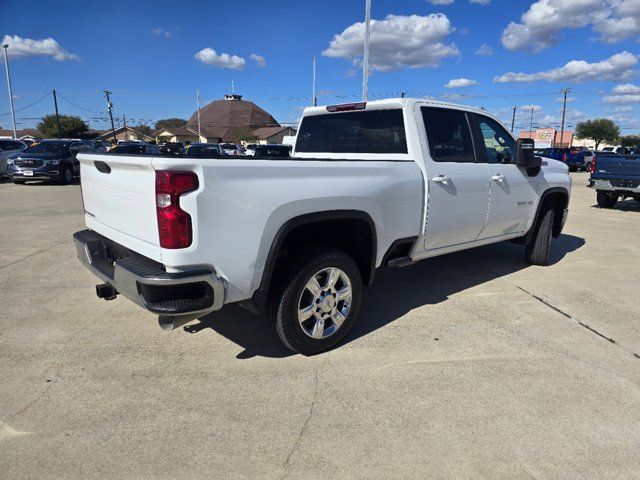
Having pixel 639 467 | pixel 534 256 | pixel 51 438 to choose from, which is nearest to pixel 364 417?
pixel 639 467

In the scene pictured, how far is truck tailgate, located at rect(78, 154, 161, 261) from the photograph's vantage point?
2715 millimetres

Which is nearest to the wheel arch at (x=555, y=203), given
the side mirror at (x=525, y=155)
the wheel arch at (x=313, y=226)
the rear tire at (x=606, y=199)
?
the side mirror at (x=525, y=155)

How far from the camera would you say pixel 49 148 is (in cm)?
1731

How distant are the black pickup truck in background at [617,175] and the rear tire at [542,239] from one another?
6.68 meters

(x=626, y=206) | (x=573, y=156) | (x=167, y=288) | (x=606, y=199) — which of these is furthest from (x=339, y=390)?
(x=573, y=156)

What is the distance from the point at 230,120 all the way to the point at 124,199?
102807 mm

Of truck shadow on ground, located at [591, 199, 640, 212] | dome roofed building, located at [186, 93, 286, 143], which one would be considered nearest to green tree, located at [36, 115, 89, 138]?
dome roofed building, located at [186, 93, 286, 143]

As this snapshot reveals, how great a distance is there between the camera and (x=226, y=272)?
112 inches

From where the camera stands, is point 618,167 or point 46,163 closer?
point 618,167

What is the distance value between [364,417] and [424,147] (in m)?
2.44

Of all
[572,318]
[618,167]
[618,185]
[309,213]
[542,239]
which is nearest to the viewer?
[309,213]

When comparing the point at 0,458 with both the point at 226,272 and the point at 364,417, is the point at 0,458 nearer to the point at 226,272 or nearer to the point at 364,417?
the point at 226,272

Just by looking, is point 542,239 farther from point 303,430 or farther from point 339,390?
point 303,430

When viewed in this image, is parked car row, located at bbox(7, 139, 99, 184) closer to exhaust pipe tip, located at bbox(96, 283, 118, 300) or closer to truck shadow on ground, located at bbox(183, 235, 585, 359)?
truck shadow on ground, located at bbox(183, 235, 585, 359)
